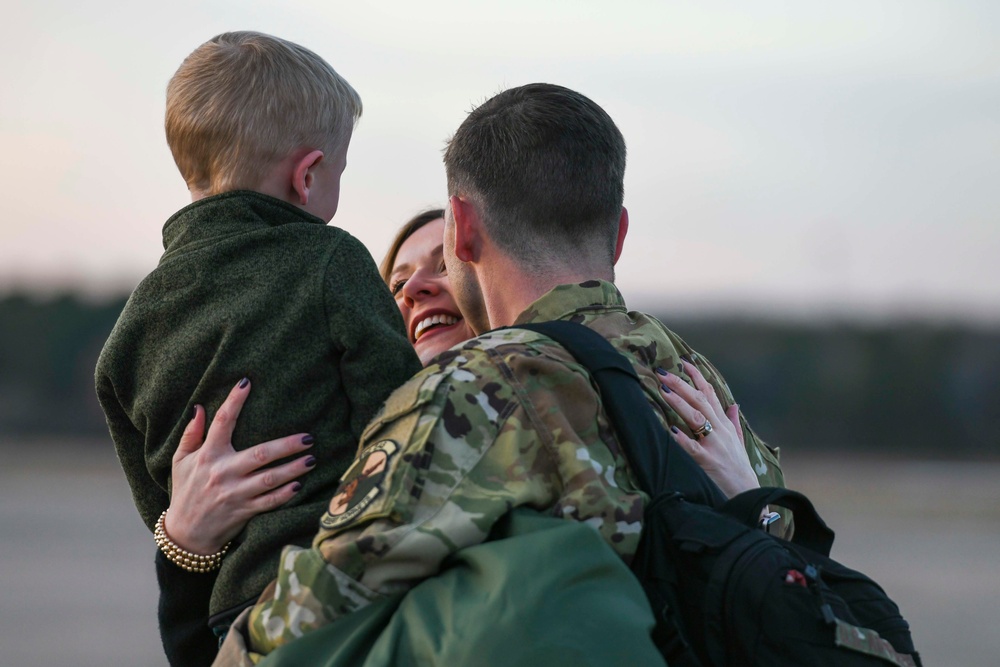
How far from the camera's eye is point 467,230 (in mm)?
3084

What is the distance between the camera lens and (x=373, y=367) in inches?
108

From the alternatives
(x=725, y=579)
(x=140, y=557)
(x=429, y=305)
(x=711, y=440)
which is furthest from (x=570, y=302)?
(x=140, y=557)

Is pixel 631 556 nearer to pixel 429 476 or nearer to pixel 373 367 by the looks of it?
pixel 429 476

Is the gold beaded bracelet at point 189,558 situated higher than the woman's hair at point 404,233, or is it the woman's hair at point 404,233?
the woman's hair at point 404,233

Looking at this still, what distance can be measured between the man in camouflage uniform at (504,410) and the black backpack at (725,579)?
55 millimetres

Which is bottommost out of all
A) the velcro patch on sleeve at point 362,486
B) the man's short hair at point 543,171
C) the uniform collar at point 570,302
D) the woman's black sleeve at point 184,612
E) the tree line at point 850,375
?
the tree line at point 850,375

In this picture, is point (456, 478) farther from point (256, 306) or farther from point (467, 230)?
point (467, 230)

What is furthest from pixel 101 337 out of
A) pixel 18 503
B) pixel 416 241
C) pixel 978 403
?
pixel 416 241

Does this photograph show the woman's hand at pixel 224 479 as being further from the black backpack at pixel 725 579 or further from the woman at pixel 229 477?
the black backpack at pixel 725 579

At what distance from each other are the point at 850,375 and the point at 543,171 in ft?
147

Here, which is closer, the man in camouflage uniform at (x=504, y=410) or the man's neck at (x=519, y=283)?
the man in camouflage uniform at (x=504, y=410)

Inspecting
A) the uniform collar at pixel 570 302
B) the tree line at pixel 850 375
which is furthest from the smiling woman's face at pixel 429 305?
the tree line at pixel 850 375

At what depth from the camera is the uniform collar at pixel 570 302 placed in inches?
114

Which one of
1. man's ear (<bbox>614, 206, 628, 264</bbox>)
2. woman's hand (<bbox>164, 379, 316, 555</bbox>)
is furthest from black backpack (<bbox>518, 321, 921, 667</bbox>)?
woman's hand (<bbox>164, 379, 316, 555</bbox>)
